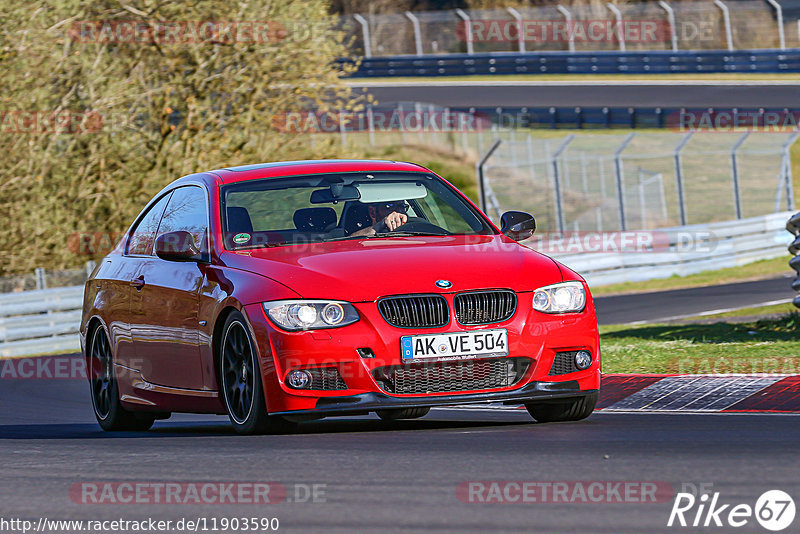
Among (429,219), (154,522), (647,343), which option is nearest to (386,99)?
(647,343)

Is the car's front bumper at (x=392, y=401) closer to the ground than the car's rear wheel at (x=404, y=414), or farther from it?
farther from it

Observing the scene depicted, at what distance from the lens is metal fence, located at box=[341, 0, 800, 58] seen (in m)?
46.6

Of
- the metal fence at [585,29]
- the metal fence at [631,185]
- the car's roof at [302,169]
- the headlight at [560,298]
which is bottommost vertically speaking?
the metal fence at [631,185]

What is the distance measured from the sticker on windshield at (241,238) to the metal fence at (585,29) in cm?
3681

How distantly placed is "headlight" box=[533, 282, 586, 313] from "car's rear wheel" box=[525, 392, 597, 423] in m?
0.53

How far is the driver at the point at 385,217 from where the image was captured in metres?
8.54

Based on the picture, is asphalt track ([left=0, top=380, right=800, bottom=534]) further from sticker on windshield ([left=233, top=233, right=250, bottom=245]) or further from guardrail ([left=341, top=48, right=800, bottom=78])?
guardrail ([left=341, top=48, right=800, bottom=78])

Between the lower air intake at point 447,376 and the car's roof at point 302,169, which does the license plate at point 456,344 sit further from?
the car's roof at point 302,169

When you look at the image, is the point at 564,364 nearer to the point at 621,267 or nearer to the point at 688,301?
the point at 688,301

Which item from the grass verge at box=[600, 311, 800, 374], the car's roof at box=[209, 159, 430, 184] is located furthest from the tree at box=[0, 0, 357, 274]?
the car's roof at box=[209, 159, 430, 184]

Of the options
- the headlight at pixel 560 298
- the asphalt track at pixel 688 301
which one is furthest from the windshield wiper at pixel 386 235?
the asphalt track at pixel 688 301

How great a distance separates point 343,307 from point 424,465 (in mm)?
1284

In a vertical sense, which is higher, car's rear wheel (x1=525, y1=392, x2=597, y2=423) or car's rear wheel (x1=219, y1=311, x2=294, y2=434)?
car's rear wheel (x1=219, y1=311, x2=294, y2=434)

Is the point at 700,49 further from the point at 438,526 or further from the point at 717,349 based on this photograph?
the point at 438,526
